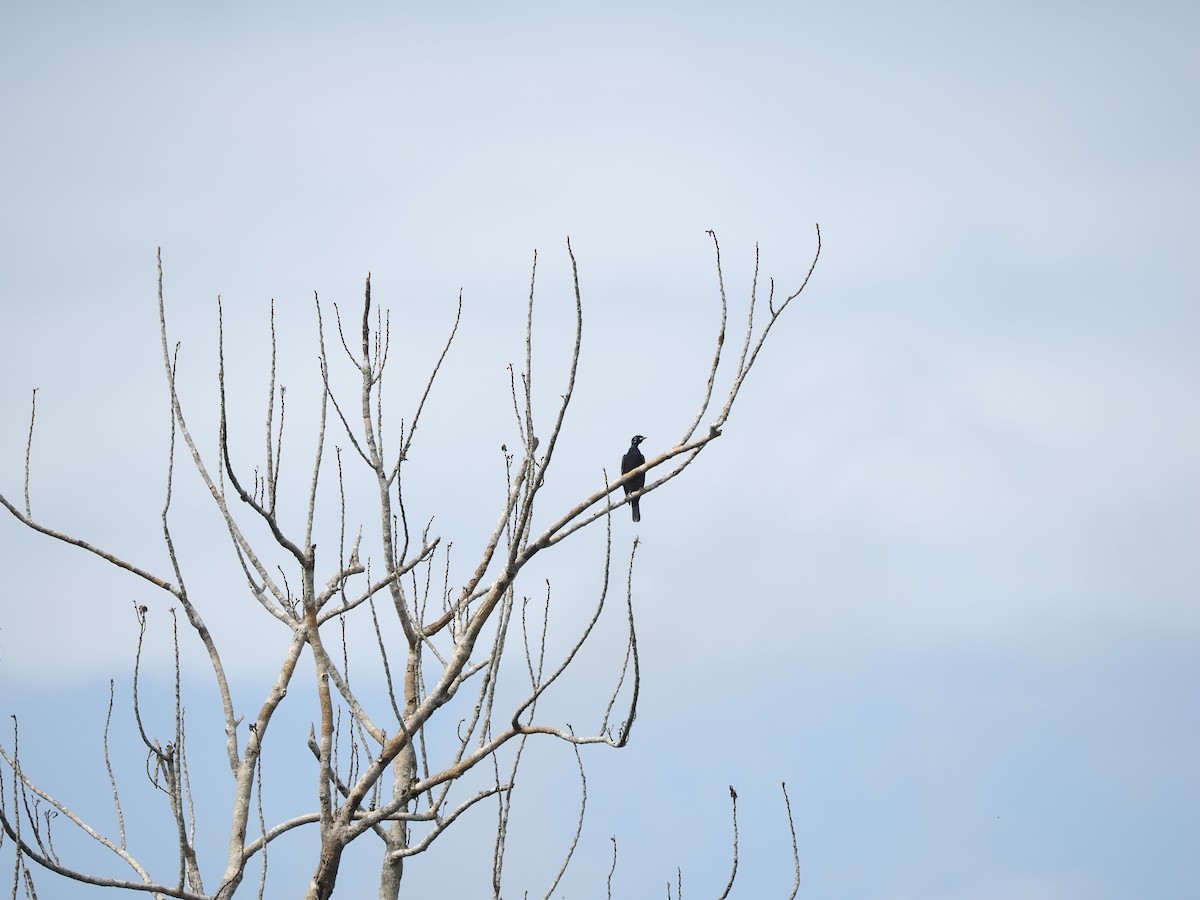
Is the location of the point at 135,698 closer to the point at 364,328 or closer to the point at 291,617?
the point at 291,617

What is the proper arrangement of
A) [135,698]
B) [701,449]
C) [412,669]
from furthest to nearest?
[135,698] → [412,669] → [701,449]

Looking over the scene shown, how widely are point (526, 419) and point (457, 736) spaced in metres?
1.77

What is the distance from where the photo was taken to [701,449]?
6043 mm

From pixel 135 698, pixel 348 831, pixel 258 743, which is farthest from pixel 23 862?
pixel 348 831

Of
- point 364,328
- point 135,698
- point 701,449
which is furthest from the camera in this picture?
point 135,698

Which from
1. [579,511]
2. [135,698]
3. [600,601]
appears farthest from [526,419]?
[135,698]

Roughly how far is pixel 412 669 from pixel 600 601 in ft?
3.50

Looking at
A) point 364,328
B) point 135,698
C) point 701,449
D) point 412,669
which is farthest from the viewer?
point 135,698

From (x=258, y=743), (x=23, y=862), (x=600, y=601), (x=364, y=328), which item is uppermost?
(x=364, y=328)

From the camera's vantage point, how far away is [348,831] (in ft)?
19.1

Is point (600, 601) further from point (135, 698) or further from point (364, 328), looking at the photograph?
point (135, 698)

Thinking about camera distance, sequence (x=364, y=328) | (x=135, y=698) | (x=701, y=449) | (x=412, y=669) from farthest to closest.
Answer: (x=135, y=698)
(x=412, y=669)
(x=701, y=449)
(x=364, y=328)

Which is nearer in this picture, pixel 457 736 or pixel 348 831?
pixel 348 831

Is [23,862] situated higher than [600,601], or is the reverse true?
[600,601]
